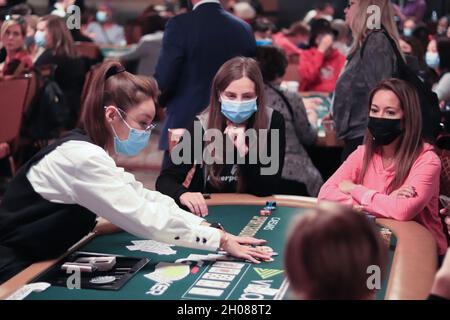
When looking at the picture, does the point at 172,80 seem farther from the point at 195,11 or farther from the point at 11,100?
the point at 11,100

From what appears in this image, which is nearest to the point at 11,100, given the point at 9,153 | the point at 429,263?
the point at 9,153

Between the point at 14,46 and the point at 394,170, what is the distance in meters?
4.18

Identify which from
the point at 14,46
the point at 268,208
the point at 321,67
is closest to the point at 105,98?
the point at 268,208

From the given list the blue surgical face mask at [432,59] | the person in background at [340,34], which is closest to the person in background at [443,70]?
the blue surgical face mask at [432,59]

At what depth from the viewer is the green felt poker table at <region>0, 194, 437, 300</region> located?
2043mm

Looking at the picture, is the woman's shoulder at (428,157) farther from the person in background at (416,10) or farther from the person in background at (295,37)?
the person in background at (416,10)

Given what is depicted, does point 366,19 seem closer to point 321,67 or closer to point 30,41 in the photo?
point 321,67

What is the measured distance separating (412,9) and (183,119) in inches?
324

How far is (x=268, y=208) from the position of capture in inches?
118

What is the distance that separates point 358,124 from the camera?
12.6 ft

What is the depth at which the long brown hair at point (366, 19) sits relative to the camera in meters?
3.78

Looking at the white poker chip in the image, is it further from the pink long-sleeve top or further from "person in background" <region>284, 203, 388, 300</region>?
the pink long-sleeve top

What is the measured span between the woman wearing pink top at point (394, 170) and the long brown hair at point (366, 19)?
0.81 metres

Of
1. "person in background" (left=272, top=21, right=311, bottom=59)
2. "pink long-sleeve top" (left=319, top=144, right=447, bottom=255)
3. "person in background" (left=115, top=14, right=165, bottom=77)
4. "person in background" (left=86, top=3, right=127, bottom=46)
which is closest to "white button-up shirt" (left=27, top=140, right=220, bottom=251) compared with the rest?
"pink long-sleeve top" (left=319, top=144, right=447, bottom=255)
